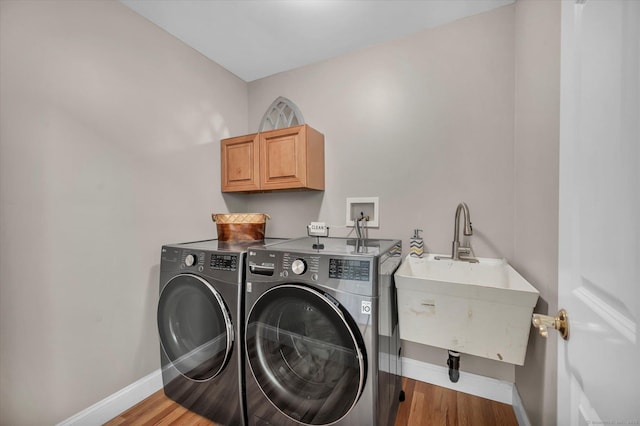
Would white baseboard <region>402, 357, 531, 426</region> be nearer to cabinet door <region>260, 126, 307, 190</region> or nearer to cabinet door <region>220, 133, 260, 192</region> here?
cabinet door <region>260, 126, 307, 190</region>

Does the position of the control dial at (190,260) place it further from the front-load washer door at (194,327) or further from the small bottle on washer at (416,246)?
the small bottle on washer at (416,246)

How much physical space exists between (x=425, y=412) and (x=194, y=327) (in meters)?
1.54

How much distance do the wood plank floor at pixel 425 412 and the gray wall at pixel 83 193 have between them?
0.70 ft

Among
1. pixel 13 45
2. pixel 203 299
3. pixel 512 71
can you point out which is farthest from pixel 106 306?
pixel 512 71

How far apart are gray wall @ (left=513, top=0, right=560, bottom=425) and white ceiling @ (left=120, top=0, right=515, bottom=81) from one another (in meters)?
0.58

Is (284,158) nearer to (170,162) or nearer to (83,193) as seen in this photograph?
(170,162)

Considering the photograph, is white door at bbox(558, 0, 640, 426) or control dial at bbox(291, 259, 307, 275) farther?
control dial at bbox(291, 259, 307, 275)

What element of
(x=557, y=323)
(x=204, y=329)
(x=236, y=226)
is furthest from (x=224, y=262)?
(x=557, y=323)

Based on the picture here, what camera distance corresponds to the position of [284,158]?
203 cm

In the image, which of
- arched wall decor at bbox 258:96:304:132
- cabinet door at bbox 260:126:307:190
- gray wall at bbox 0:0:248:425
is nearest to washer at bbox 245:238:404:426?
cabinet door at bbox 260:126:307:190

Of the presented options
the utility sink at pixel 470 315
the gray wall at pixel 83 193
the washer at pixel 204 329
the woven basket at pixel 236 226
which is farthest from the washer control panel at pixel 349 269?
the gray wall at pixel 83 193

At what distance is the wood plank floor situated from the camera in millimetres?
1478

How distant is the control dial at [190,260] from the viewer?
155 centimetres

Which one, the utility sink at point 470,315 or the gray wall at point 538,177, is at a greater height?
the gray wall at point 538,177
